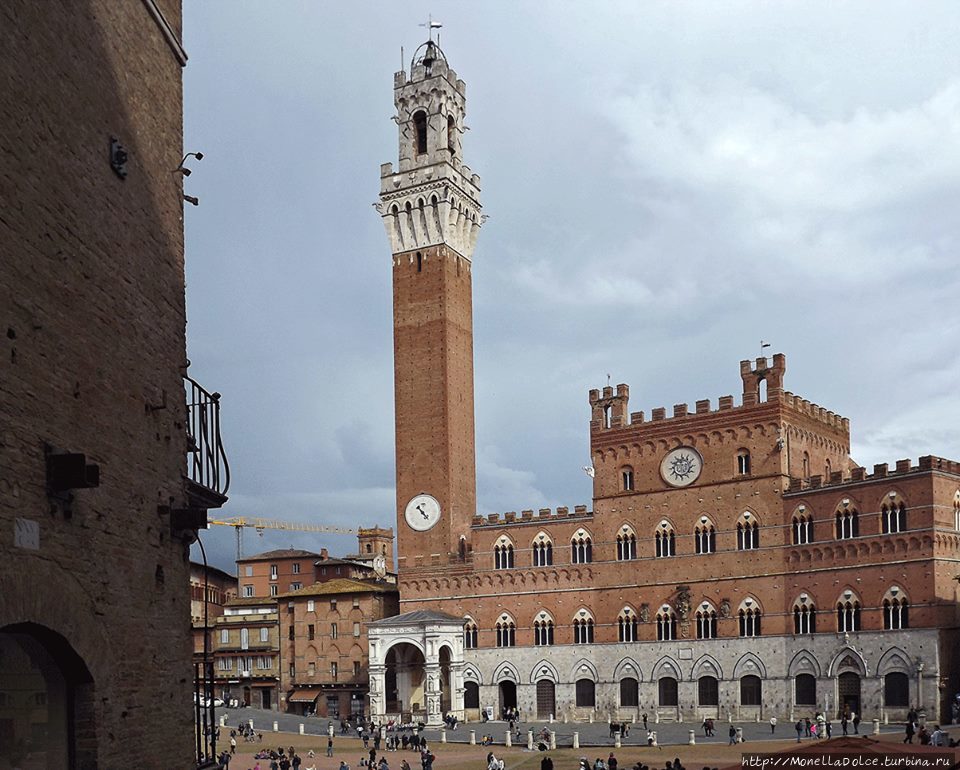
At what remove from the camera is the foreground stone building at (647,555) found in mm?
47188

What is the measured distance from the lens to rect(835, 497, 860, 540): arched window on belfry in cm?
4844

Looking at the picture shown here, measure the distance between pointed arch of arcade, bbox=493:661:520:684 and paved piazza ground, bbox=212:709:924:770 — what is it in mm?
2424

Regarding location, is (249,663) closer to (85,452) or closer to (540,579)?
(540,579)

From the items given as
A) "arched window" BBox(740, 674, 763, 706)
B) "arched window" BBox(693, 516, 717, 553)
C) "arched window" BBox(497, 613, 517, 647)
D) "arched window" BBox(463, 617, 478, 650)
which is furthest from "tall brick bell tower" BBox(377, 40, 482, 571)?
"arched window" BBox(740, 674, 763, 706)

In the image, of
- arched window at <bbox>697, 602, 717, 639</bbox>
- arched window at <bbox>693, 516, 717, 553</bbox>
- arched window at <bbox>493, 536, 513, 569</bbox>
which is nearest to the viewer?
arched window at <bbox>697, 602, 717, 639</bbox>

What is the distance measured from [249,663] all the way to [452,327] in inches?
985

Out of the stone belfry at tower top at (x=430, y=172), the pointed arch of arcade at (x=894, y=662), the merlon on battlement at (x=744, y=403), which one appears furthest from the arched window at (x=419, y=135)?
the pointed arch of arcade at (x=894, y=662)

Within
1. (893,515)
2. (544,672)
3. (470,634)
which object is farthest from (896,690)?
(470,634)

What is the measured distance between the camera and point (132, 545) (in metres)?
10.8

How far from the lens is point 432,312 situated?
62844 mm

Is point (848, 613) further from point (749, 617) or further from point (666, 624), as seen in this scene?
point (666, 624)

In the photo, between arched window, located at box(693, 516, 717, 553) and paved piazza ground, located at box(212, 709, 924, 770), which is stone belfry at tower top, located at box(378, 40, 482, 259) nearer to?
arched window, located at box(693, 516, 717, 553)

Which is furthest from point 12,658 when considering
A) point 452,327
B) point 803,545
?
point 452,327

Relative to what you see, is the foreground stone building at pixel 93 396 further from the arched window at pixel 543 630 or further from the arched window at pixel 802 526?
the arched window at pixel 543 630
